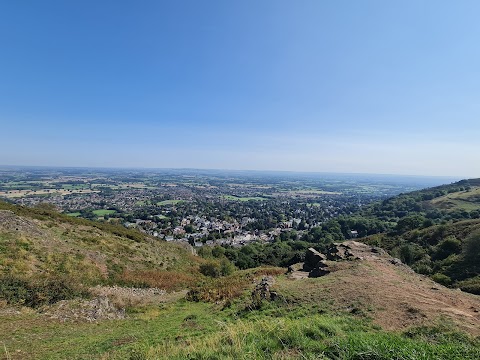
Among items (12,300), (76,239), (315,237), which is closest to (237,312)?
(12,300)

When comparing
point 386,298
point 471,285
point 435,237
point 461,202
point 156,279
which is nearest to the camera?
point 386,298

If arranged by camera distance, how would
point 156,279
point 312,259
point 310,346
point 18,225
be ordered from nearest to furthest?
Answer: 1. point 310,346
2. point 312,259
3. point 18,225
4. point 156,279

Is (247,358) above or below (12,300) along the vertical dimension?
above

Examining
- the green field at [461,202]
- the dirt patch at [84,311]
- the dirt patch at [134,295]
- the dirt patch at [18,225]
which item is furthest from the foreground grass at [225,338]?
the green field at [461,202]

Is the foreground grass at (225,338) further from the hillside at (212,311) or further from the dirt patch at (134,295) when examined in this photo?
the dirt patch at (134,295)

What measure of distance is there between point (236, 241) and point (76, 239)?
6229 centimetres

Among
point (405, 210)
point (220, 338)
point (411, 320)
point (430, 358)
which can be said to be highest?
point (430, 358)

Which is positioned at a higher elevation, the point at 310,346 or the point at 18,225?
the point at 310,346

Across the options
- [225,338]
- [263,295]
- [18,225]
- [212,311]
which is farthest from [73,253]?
[225,338]

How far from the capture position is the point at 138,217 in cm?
10700

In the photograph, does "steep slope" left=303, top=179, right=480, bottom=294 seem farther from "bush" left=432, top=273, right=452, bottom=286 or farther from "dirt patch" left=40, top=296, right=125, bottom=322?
"dirt patch" left=40, top=296, right=125, bottom=322

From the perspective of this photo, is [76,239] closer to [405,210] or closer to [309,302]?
[309,302]

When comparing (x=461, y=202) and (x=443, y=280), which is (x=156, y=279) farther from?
(x=461, y=202)

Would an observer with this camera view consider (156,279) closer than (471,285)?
No
